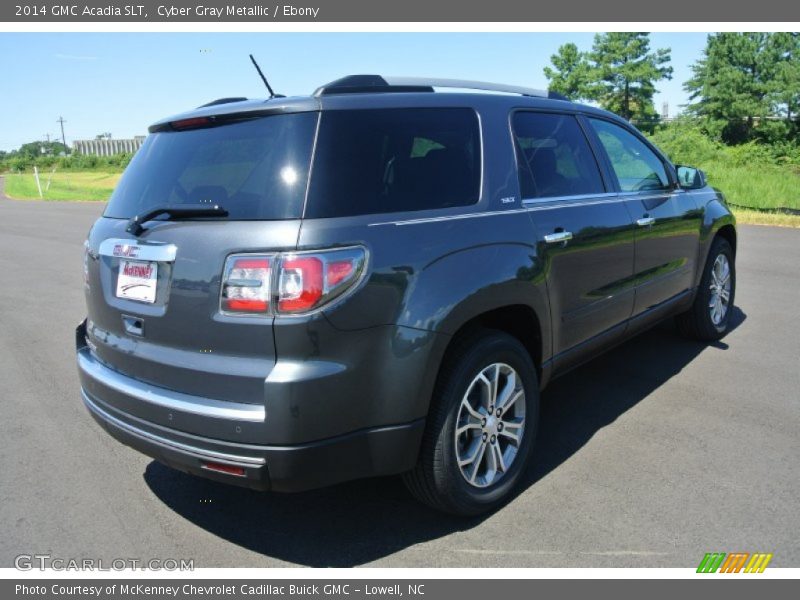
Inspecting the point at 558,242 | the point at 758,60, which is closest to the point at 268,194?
the point at 558,242

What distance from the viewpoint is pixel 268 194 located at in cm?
247

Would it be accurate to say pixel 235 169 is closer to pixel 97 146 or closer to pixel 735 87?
pixel 735 87

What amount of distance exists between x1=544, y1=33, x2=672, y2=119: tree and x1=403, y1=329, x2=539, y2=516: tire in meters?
53.5

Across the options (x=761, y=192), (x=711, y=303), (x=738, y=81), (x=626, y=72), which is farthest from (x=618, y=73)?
(x=711, y=303)

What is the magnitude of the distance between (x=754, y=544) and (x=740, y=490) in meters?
0.46

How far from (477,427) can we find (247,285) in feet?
4.14

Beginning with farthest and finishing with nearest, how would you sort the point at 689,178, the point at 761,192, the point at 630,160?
1. the point at 761,192
2. the point at 689,178
3. the point at 630,160

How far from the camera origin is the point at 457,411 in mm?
2816

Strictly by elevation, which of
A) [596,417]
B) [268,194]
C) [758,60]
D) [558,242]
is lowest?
[596,417]

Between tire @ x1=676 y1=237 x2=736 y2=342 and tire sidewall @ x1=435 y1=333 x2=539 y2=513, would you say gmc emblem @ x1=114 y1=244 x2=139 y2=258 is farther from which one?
tire @ x1=676 y1=237 x2=736 y2=342

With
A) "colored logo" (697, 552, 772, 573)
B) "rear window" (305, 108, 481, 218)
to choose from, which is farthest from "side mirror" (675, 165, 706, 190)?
"colored logo" (697, 552, 772, 573)

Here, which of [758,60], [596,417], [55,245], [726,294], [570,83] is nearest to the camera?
[596,417]

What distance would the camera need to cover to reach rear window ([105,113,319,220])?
2.46m
